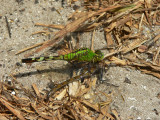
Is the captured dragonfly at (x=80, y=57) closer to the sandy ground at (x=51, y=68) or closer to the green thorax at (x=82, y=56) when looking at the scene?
the green thorax at (x=82, y=56)

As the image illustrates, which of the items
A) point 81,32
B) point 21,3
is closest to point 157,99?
point 81,32

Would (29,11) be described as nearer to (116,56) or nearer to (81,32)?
(81,32)

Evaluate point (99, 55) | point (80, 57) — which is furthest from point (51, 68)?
point (99, 55)

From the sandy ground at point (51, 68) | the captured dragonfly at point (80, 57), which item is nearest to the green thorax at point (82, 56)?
the captured dragonfly at point (80, 57)

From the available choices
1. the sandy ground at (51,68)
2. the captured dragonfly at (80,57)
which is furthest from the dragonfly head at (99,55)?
the sandy ground at (51,68)

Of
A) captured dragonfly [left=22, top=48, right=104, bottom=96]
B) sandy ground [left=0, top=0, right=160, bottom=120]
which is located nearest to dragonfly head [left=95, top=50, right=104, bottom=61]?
captured dragonfly [left=22, top=48, right=104, bottom=96]

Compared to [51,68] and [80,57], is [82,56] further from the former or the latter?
[51,68]

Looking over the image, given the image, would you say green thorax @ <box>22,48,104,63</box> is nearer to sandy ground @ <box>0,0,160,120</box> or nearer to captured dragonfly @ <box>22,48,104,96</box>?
captured dragonfly @ <box>22,48,104,96</box>

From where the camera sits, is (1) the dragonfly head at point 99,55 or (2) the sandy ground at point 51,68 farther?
(1) the dragonfly head at point 99,55
